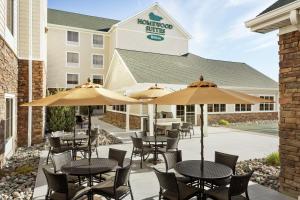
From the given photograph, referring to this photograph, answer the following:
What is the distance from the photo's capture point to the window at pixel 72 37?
3116cm

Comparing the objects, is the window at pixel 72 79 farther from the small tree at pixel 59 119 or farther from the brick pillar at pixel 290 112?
the brick pillar at pixel 290 112

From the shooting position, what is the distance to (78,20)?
34188 millimetres

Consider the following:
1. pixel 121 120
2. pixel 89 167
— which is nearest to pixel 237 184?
pixel 89 167

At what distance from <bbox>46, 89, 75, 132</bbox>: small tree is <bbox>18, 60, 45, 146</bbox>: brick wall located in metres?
2.98

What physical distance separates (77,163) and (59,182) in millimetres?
1315

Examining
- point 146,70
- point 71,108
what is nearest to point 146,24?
point 146,70

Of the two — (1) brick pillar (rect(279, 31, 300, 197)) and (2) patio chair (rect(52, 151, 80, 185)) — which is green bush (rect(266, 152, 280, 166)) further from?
(2) patio chair (rect(52, 151, 80, 185))

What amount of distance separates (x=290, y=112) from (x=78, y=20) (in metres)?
33.8

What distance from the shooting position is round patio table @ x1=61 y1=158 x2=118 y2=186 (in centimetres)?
501

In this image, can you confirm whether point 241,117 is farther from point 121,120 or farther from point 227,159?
point 227,159

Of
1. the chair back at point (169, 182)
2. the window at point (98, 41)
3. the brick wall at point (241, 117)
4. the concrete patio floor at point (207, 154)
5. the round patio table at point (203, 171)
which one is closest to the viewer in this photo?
the chair back at point (169, 182)

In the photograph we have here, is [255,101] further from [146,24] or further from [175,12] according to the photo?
[175,12]

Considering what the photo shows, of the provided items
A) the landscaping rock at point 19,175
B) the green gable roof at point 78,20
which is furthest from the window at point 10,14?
the green gable roof at point 78,20

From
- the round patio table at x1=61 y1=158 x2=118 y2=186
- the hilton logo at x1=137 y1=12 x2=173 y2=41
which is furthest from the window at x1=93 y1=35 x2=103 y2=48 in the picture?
the round patio table at x1=61 y1=158 x2=118 y2=186
